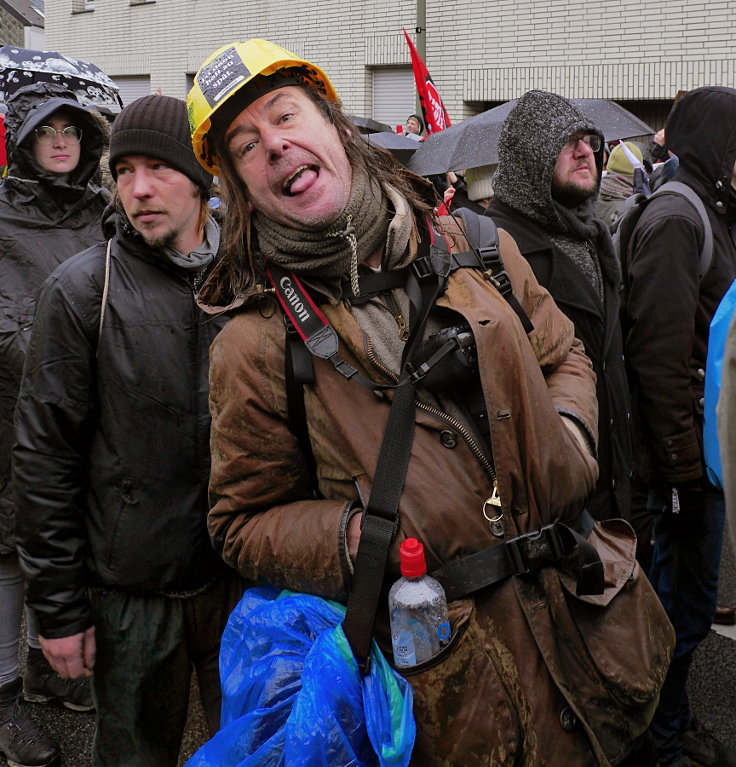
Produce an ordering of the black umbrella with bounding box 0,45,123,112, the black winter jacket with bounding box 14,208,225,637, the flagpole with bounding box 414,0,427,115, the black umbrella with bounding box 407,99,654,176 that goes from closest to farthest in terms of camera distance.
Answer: the black winter jacket with bounding box 14,208,225,637 < the black umbrella with bounding box 407,99,654,176 < the black umbrella with bounding box 0,45,123,112 < the flagpole with bounding box 414,0,427,115

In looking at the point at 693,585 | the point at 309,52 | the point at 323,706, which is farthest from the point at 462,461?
the point at 309,52

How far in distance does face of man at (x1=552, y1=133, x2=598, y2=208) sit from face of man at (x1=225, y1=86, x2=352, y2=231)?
1.32 metres

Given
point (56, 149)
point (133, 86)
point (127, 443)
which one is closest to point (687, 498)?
point (127, 443)

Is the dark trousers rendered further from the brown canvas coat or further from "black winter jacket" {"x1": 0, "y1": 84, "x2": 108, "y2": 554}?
"black winter jacket" {"x1": 0, "y1": 84, "x2": 108, "y2": 554}

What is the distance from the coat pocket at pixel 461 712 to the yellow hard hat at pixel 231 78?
1.34 metres

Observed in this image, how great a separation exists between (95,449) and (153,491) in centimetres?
23

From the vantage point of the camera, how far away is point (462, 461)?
71.6 inches

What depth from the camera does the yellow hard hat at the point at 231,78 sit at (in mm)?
1995

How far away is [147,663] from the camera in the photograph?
259 cm

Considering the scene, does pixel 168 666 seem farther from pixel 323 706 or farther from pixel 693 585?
pixel 693 585

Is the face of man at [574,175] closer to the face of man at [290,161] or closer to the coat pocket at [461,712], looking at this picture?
the face of man at [290,161]

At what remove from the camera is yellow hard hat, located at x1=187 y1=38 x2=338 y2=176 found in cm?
200

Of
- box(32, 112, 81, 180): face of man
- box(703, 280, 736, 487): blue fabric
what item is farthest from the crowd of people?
box(32, 112, 81, 180): face of man

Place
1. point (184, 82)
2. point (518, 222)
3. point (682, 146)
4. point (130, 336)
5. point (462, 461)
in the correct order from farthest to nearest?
point (184, 82), point (682, 146), point (518, 222), point (130, 336), point (462, 461)
